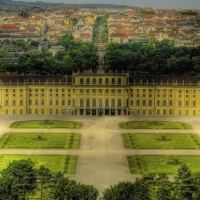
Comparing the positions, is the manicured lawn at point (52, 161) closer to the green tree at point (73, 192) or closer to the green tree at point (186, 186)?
the green tree at point (73, 192)

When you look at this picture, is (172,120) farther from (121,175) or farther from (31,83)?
(121,175)

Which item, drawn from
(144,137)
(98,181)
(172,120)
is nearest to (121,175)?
(98,181)

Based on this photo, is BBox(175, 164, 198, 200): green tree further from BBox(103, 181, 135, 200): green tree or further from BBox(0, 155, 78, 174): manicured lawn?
BBox(0, 155, 78, 174): manicured lawn

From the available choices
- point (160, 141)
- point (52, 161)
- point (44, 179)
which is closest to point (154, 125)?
point (160, 141)

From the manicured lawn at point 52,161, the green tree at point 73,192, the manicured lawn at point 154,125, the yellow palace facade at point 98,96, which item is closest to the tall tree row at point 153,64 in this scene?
the yellow palace facade at point 98,96

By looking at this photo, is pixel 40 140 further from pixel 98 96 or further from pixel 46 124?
pixel 98 96

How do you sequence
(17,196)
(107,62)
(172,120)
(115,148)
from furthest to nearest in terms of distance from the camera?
(107,62), (172,120), (115,148), (17,196)

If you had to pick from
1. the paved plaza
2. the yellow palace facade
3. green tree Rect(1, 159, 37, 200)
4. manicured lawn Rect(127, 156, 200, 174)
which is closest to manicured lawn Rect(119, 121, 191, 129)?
the paved plaza
